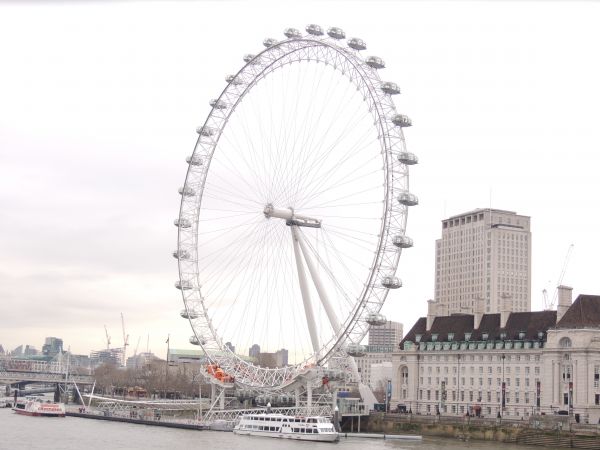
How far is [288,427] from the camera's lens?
73.4 m

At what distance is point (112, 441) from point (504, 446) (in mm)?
29312

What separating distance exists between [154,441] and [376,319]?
725 inches

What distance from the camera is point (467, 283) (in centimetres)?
19750

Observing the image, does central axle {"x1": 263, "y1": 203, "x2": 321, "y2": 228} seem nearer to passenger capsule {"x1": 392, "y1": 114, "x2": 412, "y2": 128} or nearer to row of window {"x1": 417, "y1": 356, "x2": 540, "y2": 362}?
passenger capsule {"x1": 392, "y1": 114, "x2": 412, "y2": 128}

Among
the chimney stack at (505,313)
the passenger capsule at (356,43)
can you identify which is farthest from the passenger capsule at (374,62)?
the chimney stack at (505,313)

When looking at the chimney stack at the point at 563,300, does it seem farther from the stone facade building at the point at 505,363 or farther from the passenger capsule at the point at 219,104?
the passenger capsule at the point at 219,104

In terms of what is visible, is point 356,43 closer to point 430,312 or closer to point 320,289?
point 320,289

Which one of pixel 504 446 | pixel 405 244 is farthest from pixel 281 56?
pixel 504 446

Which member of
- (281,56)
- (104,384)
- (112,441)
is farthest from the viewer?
(104,384)

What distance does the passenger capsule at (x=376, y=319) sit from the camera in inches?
2697

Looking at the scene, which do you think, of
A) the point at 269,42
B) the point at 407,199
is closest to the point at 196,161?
the point at 269,42

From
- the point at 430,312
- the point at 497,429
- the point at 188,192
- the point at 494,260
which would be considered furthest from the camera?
the point at 494,260

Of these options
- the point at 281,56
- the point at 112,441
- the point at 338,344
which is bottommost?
the point at 112,441

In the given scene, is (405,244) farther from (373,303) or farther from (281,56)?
(281,56)
